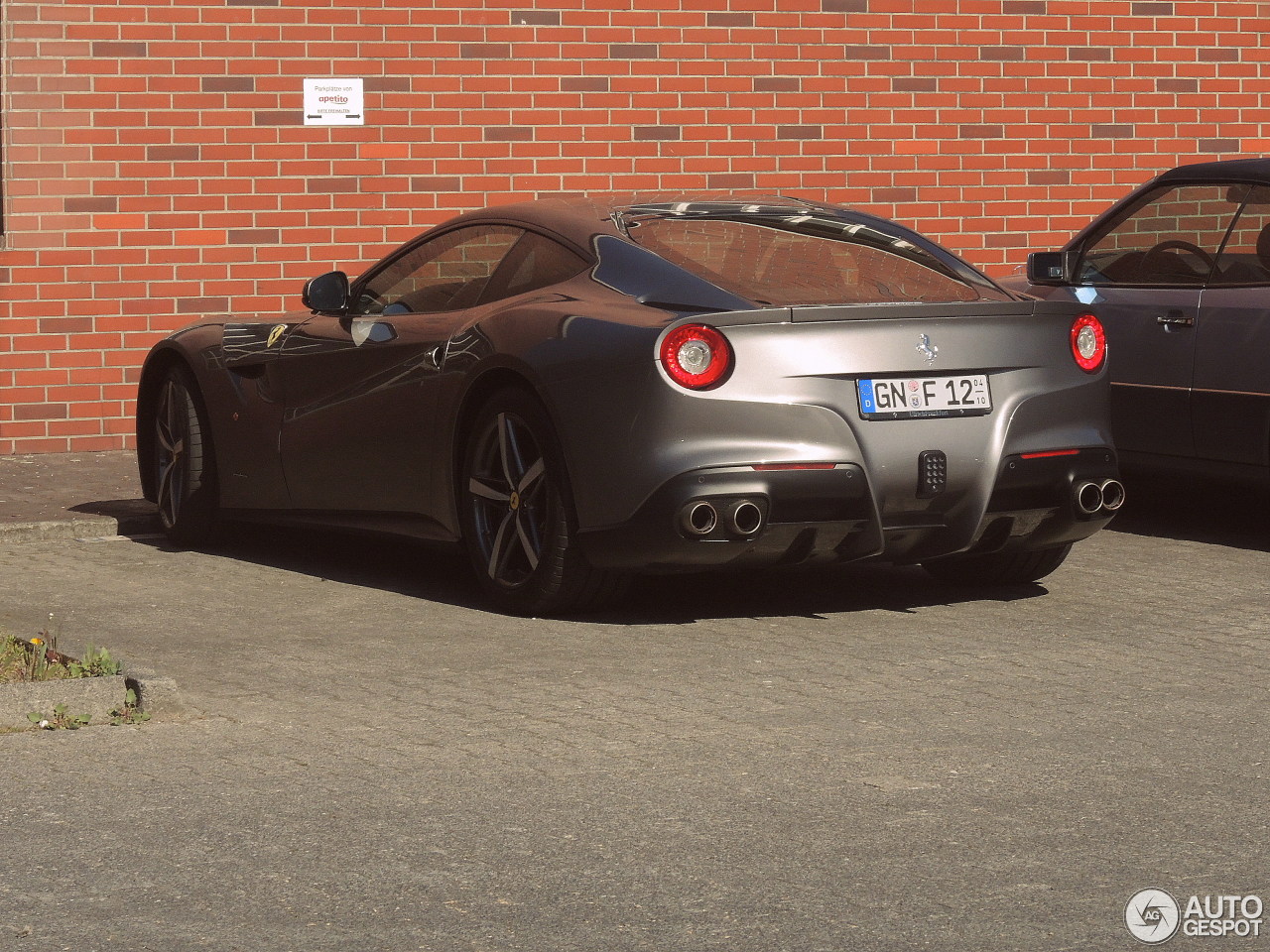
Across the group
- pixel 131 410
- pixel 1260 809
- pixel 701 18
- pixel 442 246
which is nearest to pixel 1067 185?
pixel 701 18

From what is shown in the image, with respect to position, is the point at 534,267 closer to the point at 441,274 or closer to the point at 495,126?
the point at 441,274

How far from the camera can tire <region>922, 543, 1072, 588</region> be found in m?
7.78

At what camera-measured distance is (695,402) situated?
6.62 m

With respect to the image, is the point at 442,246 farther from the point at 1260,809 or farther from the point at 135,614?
the point at 1260,809

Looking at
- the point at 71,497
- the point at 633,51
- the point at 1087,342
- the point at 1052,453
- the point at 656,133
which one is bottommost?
the point at 71,497

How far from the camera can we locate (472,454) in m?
7.39

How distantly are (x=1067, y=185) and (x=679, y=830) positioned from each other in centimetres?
1034

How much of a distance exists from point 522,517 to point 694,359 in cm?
93

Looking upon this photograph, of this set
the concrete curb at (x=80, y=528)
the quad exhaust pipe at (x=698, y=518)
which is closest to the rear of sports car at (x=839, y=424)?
the quad exhaust pipe at (x=698, y=518)

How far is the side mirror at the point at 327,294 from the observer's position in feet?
26.8

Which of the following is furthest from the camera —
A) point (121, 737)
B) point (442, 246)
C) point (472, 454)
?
point (442, 246)

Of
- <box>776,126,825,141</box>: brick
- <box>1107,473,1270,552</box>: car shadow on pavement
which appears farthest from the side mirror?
<box>776,126,825,141</box>: brick
